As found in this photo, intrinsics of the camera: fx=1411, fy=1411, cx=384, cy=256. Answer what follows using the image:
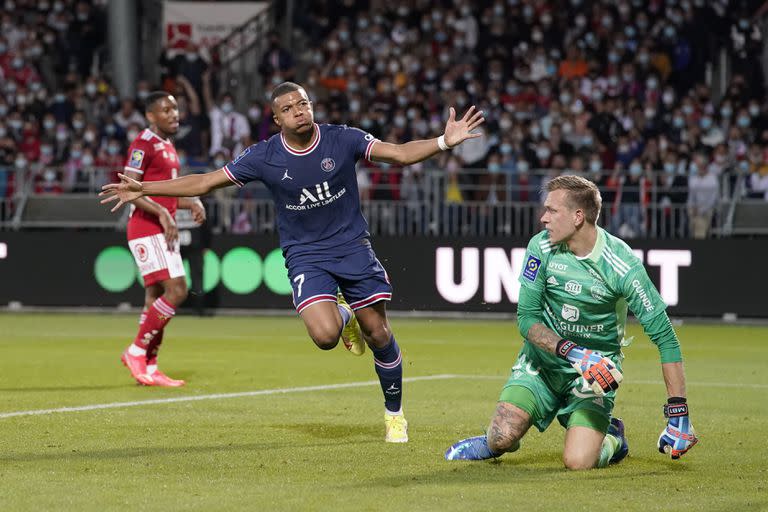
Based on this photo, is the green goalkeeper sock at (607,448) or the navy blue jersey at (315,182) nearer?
the green goalkeeper sock at (607,448)

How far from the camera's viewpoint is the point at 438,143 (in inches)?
330

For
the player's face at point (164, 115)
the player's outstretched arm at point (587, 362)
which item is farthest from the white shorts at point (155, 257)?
the player's outstretched arm at point (587, 362)

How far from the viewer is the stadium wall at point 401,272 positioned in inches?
792

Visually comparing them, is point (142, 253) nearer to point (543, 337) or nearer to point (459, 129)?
point (459, 129)

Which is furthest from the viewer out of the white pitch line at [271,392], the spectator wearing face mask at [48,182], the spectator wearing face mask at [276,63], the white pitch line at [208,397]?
the spectator wearing face mask at [276,63]

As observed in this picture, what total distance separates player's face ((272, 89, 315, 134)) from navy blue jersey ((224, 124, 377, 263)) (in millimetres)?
157

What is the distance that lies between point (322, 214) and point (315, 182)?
0.23m

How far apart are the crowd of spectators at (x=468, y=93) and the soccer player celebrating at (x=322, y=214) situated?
12.3m

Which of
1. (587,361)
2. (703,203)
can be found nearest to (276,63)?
(703,203)

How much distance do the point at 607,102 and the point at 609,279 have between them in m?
17.1

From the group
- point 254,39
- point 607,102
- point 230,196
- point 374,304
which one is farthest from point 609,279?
point 254,39

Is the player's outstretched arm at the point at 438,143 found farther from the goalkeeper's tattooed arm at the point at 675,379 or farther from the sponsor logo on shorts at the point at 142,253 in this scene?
the sponsor logo on shorts at the point at 142,253

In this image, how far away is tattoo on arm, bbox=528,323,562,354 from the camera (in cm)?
760

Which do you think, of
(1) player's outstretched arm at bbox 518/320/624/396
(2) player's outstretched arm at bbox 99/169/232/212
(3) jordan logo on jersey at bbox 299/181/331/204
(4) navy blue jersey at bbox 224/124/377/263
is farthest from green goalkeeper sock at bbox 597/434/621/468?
(2) player's outstretched arm at bbox 99/169/232/212
